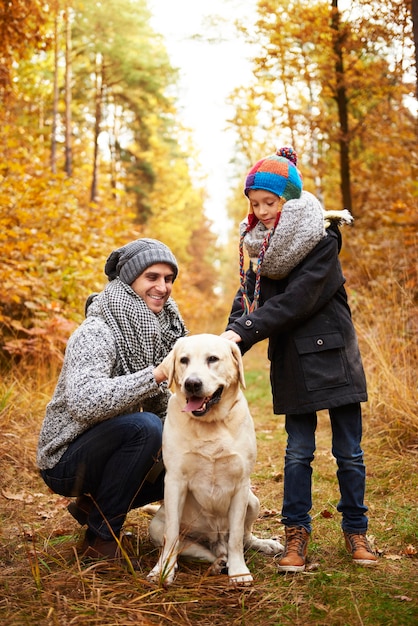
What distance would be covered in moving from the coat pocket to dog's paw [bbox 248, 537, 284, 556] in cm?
83

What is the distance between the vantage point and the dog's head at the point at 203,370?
2.62m

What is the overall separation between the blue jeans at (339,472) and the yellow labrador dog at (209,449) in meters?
0.27

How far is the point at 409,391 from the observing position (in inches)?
186

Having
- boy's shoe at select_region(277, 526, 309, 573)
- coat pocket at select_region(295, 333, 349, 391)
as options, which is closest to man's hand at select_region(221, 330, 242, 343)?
coat pocket at select_region(295, 333, 349, 391)

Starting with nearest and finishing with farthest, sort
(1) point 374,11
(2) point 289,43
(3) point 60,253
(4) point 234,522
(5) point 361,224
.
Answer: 1. (4) point 234,522
2. (3) point 60,253
3. (1) point 374,11
4. (2) point 289,43
5. (5) point 361,224

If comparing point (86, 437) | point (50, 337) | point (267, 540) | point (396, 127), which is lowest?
point (267, 540)

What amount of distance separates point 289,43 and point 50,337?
264 inches

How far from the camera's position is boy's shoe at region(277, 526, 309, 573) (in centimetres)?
280

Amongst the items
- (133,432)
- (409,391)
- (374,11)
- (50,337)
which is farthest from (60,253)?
(374,11)

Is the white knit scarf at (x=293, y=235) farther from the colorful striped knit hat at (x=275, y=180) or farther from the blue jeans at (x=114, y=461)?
the blue jeans at (x=114, y=461)

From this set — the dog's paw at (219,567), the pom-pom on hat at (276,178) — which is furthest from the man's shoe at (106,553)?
the pom-pom on hat at (276,178)

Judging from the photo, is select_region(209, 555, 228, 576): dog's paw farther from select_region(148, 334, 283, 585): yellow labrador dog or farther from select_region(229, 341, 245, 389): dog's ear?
select_region(229, 341, 245, 389): dog's ear

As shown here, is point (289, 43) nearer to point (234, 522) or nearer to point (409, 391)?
point (409, 391)

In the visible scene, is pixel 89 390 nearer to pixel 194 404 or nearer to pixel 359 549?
pixel 194 404
